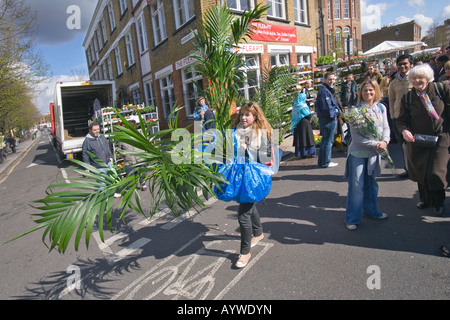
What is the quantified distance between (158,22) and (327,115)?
12041 mm

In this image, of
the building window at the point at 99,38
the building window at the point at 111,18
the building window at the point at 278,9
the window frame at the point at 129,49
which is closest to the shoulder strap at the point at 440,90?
the building window at the point at 278,9

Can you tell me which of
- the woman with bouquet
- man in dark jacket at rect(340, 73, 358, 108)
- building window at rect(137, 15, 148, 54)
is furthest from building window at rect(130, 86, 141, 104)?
the woman with bouquet

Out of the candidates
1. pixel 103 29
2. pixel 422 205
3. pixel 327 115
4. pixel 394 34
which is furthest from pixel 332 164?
pixel 394 34

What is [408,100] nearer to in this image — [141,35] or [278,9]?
[278,9]

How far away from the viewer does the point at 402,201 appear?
4.34 metres

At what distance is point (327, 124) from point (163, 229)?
4176 mm

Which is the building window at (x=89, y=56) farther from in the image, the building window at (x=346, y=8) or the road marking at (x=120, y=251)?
the road marking at (x=120, y=251)

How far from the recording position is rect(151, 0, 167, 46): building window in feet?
47.5

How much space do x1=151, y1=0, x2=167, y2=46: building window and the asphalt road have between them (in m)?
12.1

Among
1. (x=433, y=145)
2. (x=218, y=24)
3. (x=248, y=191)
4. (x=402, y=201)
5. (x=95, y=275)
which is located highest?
(x=218, y=24)

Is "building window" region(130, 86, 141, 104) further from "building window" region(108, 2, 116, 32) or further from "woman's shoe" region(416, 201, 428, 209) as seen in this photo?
"woman's shoe" region(416, 201, 428, 209)

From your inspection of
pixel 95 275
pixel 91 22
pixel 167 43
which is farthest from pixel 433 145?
pixel 91 22
